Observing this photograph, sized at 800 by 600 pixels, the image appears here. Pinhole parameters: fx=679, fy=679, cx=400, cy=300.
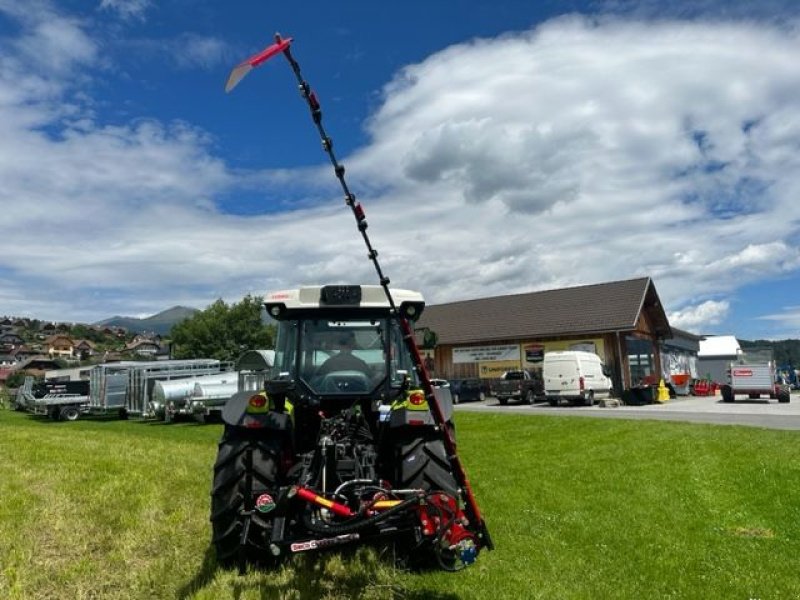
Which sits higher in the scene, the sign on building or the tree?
A: the tree

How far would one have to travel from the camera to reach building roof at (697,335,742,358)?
2719 inches

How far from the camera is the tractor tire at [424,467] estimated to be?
17.0 ft

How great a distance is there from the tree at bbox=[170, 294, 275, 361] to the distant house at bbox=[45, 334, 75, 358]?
107 meters

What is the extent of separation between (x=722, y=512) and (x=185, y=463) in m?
8.65

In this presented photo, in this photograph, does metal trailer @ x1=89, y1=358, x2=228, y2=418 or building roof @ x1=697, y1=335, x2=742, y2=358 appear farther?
building roof @ x1=697, y1=335, x2=742, y2=358

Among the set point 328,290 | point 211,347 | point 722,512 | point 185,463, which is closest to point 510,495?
point 722,512

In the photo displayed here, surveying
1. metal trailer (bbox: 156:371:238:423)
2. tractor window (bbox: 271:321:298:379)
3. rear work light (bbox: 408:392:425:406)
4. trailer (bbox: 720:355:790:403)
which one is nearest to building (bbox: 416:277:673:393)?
trailer (bbox: 720:355:790:403)

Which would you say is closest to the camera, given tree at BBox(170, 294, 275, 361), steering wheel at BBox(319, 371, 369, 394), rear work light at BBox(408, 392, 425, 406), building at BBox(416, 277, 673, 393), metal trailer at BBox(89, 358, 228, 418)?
rear work light at BBox(408, 392, 425, 406)

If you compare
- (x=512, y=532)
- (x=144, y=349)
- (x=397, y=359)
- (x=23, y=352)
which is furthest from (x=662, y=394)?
(x=23, y=352)

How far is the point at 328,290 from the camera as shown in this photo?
6270 millimetres

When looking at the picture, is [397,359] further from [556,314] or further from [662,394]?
[556,314]

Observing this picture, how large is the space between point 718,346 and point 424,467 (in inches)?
2928

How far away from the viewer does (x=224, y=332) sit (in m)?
58.2

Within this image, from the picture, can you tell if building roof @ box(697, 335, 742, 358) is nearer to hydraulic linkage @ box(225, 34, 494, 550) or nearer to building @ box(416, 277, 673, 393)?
building @ box(416, 277, 673, 393)
